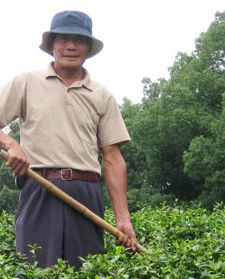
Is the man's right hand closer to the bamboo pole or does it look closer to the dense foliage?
the bamboo pole

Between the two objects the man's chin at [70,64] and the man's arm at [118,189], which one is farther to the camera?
the man's arm at [118,189]

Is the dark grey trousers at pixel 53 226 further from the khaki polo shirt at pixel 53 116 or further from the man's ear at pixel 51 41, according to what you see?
the man's ear at pixel 51 41

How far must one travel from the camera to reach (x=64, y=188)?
3.43m

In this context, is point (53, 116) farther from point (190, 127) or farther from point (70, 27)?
point (190, 127)

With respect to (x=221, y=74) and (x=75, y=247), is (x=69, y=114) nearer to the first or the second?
(x=75, y=247)

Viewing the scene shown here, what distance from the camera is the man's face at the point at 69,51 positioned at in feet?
11.4

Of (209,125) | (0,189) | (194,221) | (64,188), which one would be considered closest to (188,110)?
(209,125)

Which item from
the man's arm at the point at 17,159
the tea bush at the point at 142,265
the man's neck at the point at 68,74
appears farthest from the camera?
the man's neck at the point at 68,74

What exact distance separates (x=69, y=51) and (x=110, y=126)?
425 mm

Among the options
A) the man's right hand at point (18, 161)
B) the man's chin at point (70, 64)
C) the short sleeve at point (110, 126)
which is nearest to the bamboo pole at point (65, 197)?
the man's right hand at point (18, 161)

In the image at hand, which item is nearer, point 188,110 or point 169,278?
point 169,278

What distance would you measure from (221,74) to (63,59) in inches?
1067

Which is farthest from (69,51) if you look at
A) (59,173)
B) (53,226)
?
(53,226)

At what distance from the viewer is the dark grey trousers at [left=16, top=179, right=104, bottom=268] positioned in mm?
3381
